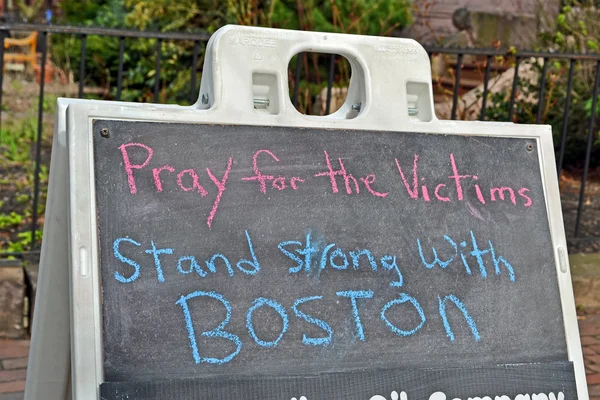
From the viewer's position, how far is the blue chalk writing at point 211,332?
219 centimetres

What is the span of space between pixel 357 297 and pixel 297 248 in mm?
203

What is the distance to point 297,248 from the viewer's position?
2.37 meters

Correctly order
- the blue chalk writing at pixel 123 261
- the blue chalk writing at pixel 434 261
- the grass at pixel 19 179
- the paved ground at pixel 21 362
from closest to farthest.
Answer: the blue chalk writing at pixel 123 261 → the blue chalk writing at pixel 434 261 → the paved ground at pixel 21 362 → the grass at pixel 19 179

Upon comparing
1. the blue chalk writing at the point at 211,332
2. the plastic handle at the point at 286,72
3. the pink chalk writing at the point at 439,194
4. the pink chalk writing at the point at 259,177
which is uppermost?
the plastic handle at the point at 286,72

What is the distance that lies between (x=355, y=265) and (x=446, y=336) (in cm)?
31

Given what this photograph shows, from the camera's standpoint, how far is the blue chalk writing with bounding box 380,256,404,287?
2.44 metres

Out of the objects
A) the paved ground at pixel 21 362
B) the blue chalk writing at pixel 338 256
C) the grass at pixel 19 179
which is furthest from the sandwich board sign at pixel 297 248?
the grass at pixel 19 179

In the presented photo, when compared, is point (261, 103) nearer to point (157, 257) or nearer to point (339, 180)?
point (339, 180)

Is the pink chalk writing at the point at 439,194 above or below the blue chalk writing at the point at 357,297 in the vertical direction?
above

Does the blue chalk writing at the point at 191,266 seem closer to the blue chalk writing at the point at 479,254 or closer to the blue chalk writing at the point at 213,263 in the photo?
the blue chalk writing at the point at 213,263

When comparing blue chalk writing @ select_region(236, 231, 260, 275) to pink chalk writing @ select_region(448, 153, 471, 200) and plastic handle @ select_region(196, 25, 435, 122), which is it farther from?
pink chalk writing @ select_region(448, 153, 471, 200)

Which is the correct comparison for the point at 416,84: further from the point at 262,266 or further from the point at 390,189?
the point at 262,266

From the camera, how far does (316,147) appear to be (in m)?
2.47

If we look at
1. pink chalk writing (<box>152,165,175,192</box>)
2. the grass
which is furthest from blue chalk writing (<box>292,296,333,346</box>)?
the grass
